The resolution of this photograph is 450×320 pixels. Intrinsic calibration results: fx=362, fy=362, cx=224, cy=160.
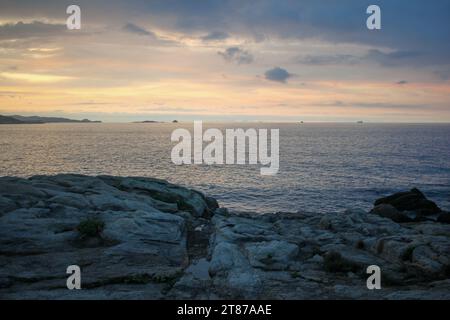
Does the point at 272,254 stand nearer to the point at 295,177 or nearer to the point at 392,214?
the point at 392,214

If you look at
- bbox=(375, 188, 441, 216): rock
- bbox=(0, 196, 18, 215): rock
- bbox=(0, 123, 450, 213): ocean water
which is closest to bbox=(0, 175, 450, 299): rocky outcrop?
bbox=(0, 196, 18, 215): rock

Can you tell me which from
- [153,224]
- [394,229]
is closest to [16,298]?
[153,224]

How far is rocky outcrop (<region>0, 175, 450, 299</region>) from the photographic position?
13.7m

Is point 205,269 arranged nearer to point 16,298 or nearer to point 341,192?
point 16,298

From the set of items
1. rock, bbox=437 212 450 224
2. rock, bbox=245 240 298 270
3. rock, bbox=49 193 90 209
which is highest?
rock, bbox=49 193 90 209

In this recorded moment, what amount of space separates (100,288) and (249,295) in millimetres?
5645

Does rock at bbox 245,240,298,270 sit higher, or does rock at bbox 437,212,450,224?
rock at bbox 245,240,298,270

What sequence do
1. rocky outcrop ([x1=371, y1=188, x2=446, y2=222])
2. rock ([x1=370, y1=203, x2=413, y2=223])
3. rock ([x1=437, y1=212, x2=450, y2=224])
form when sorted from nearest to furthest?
rock ([x1=370, y1=203, x2=413, y2=223]) → rock ([x1=437, y1=212, x2=450, y2=224]) → rocky outcrop ([x1=371, y1=188, x2=446, y2=222])

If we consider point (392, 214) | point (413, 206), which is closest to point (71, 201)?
point (392, 214)

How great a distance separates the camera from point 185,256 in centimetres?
1834

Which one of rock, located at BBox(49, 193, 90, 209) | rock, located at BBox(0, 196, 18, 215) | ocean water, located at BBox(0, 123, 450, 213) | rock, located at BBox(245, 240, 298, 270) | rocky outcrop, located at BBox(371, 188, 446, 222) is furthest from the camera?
ocean water, located at BBox(0, 123, 450, 213)

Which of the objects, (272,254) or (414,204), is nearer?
(272,254)

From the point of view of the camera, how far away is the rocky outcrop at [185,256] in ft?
44.9

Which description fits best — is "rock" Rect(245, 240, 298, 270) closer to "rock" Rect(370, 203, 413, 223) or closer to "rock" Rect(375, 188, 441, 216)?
"rock" Rect(370, 203, 413, 223)
